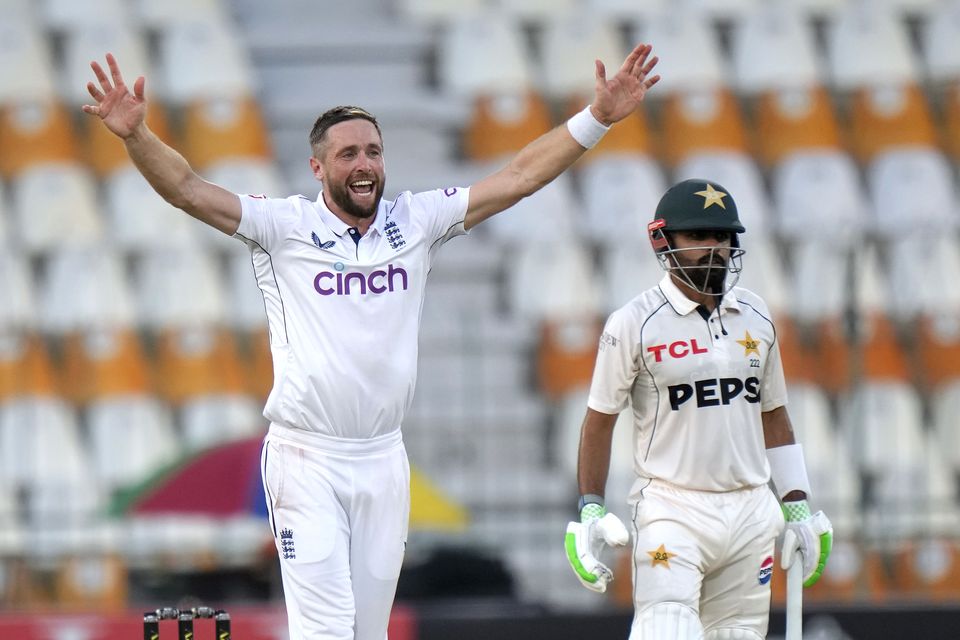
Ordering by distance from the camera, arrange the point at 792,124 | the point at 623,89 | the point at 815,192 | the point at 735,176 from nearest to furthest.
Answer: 1. the point at 623,89
2. the point at 735,176
3. the point at 815,192
4. the point at 792,124

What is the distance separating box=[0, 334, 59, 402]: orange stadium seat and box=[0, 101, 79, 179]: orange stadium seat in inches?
74.6

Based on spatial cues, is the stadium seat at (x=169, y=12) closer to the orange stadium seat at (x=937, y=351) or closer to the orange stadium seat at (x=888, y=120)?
the orange stadium seat at (x=888, y=120)

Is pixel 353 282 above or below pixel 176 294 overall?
below

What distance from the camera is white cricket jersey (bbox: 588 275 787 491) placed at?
5109 mm

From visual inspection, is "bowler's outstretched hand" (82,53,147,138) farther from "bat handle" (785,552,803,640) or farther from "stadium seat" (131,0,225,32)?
"stadium seat" (131,0,225,32)

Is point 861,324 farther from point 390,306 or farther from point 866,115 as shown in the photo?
point 390,306

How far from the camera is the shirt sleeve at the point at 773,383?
17.3ft

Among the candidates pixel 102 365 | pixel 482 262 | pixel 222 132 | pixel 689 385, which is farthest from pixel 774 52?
pixel 689 385

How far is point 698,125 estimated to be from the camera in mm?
11312

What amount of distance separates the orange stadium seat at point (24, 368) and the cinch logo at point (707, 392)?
4866 mm

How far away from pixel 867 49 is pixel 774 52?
2.52 ft

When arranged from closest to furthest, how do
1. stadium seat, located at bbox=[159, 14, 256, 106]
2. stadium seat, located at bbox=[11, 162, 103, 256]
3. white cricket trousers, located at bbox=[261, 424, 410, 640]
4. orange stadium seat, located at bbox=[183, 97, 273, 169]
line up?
white cricket trousers, located at bbox=[261, 424, 410, 640] → stadium seat, located at bbox=[11, 162, 103, 256] → orange stadium seat, located at bbox=[183, 97, 273, 169] → stadium seat, located at bbox=[159, 14, 256, 106]

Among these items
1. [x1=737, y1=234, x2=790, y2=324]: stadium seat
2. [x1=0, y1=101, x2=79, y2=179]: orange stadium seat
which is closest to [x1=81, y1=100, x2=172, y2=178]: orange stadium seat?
[x1=0, y1=101, x2=79, y2=179]: orange stadium seat

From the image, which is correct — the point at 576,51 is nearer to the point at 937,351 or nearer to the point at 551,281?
the point at 551,281
